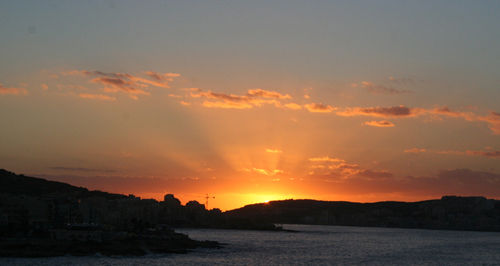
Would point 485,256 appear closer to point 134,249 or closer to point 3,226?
point 134,249

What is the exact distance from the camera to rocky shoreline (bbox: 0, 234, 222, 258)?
76938 mm

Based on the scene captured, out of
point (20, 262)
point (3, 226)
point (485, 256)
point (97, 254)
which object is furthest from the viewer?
point (485, 256)

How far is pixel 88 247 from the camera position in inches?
3364

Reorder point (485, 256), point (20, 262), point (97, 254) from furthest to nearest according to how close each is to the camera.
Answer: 1. point (485, 256)
2. point (97, 254)
3. point (20, 262)

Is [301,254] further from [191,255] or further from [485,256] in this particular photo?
[485,256]

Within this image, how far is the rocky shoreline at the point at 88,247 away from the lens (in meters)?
76.9

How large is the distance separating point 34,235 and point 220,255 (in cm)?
3712

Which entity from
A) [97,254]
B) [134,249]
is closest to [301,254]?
[134,249]

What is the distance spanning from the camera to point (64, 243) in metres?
85.5

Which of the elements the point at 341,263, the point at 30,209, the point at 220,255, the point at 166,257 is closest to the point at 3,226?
the point at 30,209

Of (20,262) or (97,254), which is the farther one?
(97,254)

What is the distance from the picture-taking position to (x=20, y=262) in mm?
69688

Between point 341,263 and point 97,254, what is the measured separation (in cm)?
→ 4709

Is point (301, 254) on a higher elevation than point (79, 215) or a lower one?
lower
